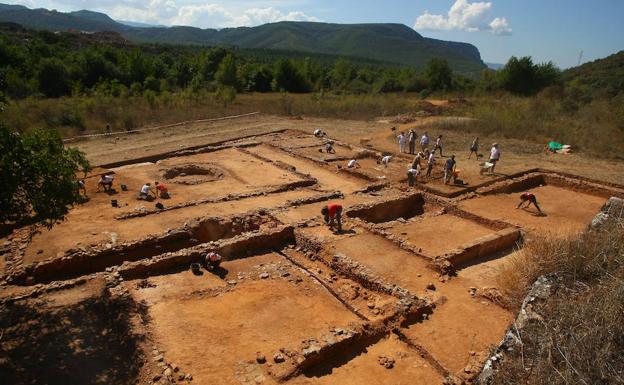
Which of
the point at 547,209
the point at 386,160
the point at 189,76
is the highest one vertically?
the point at 189,76

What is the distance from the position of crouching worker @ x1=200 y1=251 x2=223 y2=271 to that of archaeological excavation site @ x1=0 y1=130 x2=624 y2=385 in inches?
4.4

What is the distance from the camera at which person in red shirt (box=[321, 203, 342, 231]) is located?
13.1 metres

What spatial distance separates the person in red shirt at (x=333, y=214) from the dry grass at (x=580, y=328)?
6.54 metres

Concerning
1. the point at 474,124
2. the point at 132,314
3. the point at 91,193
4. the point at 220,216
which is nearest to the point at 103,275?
the point at 132,314

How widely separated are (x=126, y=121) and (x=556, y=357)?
2973cm

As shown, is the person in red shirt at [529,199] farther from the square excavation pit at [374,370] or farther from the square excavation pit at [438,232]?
the square excavation pit at [374,370]

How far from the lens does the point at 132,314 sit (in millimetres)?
8820

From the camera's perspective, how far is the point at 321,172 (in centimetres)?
2045

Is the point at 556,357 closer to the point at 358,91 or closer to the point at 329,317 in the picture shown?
the point at 329,317

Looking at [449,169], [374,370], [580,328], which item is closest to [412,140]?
[449,169]

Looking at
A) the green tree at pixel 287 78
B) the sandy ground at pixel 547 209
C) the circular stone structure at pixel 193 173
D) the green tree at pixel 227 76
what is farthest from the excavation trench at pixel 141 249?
the green tree at pixel 287 78

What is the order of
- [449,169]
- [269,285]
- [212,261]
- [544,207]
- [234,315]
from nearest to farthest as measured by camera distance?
1. [234,315]
2. [269,285]
3. [212,261]
4. [544,207]
5. [449,169]

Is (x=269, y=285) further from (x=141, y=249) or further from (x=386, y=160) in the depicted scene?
(x=386, y=160)

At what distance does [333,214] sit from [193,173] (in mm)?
9808
